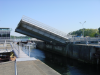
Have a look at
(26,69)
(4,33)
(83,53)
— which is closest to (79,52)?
(83,53)

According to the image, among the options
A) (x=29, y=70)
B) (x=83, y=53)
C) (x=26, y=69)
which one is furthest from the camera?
(x=83, y=53)

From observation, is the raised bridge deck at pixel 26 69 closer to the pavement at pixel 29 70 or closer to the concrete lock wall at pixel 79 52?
the pavement at pixel 29 70

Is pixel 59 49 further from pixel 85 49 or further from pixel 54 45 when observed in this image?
pixel 85 49

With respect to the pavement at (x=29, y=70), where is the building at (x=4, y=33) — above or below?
above

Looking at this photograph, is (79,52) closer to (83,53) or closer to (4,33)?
(83,53)

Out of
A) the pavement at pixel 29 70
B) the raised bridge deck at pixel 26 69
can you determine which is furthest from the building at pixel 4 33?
the pavement at pixel 29 70

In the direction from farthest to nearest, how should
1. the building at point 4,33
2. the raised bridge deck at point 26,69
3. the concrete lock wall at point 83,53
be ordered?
1. the building at point 4,33
2. the concrete lock wall at point 83,53
3. the raised bridge deck at point 26,69

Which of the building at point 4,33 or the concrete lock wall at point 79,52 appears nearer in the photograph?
the concrete lock wall at point 79,52

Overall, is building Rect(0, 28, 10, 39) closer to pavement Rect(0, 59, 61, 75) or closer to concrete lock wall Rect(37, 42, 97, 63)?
concrete lock wall Rect(37, 42, 97, 63)

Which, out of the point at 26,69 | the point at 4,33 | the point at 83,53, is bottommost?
the point at 83,53

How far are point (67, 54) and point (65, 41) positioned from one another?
10.4 feet

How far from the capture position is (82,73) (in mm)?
12766

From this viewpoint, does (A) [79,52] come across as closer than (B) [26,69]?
No

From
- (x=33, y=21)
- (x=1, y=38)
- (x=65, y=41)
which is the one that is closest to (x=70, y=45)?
(x=65, y=41)
